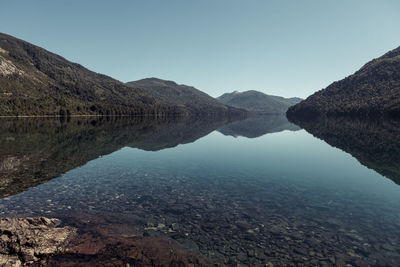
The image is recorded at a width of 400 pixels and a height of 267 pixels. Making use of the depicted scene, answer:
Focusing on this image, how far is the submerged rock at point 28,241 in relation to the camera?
44.8 feet

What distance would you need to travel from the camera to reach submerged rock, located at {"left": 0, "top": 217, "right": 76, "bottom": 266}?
13.7m

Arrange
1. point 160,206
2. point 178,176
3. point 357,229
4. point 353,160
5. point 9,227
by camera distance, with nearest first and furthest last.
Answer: point 9,227 < point 357,229 < point 160,206 < point 178,176 < point 353,160

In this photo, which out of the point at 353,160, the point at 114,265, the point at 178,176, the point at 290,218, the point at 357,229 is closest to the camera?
the point at 114,265

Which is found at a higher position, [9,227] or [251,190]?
[9,227]

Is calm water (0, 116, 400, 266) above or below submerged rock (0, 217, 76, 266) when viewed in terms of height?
below

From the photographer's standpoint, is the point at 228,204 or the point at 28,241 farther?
the point at 228,204

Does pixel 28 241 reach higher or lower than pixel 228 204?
higher

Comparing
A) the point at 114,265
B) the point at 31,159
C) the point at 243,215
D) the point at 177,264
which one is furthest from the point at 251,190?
the point at 31,159

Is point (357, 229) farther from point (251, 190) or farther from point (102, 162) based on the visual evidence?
point (102, 162)

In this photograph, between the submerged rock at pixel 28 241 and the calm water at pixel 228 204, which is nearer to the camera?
the submerged rock at pixel 28 241

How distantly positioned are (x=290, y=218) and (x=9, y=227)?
2220 cm

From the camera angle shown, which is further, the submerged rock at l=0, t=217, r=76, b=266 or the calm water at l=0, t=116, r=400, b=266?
the calm water at l=0, t=116, r=400, b=266

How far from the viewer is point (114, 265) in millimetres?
13695

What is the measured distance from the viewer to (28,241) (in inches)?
580
